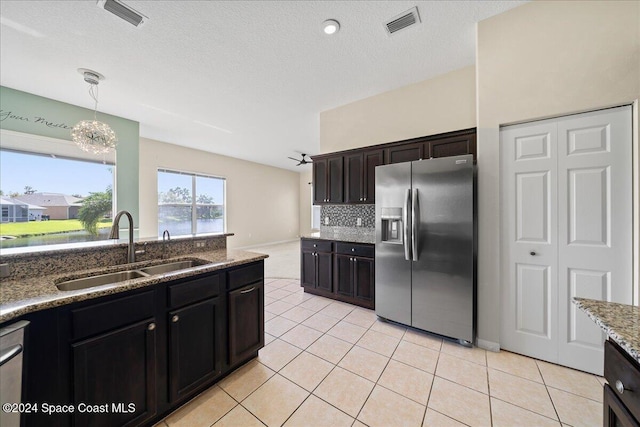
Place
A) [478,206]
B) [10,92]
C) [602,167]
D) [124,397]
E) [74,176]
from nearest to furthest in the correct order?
1. [124,397]
2. [602,167]
3. [478,206]
4. [10,92]
5. [74,176]

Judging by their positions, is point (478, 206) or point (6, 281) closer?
point (6, 281)

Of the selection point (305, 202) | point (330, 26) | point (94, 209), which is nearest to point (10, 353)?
point (330, 26)

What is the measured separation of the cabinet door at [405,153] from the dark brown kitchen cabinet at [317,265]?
5.01 ft

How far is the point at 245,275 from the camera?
6.37ft

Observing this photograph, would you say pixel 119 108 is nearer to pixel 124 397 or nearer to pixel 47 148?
pixel 47 148

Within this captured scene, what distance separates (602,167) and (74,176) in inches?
261

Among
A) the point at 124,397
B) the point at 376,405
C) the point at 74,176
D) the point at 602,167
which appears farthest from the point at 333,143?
the point at 74,176

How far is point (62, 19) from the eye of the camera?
80.6 inches

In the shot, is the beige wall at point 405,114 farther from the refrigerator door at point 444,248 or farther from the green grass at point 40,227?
the green grass at point 40,227

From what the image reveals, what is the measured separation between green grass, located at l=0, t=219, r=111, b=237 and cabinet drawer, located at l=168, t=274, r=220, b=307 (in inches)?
145

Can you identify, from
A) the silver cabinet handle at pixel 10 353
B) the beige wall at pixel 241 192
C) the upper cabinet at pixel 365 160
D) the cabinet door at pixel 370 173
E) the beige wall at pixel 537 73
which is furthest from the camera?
the beige wall at pixel 241 192

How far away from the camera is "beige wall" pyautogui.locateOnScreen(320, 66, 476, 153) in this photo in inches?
113

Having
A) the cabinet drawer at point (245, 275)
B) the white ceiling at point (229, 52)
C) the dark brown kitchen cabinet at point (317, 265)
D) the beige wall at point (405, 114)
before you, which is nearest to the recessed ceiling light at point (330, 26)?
the white ceiling at point (229, 52)

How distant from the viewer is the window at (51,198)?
10.4 feet
